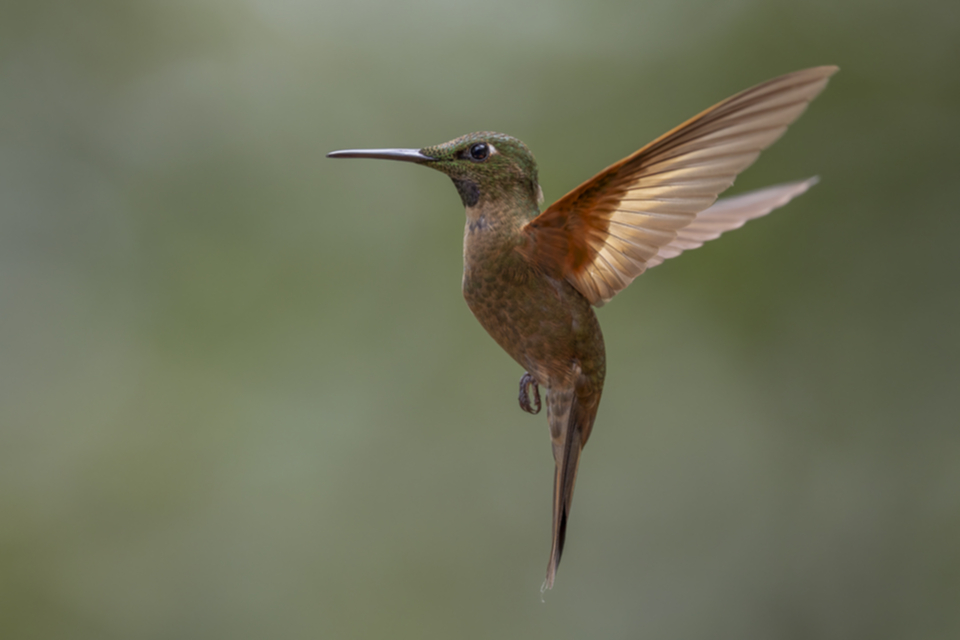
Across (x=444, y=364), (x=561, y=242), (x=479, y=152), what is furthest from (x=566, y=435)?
(x=444, y=364)

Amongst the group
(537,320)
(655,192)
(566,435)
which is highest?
(655,192)

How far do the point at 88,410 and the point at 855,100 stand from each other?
303 cm

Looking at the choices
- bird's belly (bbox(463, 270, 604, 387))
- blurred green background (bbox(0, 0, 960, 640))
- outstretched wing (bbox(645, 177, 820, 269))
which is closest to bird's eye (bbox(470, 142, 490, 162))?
bird's belly (bbox(463, 270, 604, 387))

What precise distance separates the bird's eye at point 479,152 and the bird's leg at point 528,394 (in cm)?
27

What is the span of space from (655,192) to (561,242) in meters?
0.11

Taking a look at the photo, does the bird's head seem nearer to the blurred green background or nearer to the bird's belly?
the bird's belly

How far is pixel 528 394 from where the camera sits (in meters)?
1.01

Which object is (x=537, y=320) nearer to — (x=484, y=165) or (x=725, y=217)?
(x=484, y=165)

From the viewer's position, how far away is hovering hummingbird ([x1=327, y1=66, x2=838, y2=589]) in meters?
0.71

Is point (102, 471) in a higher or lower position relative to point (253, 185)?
lower

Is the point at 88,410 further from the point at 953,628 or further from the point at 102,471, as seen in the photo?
the point at 953,628

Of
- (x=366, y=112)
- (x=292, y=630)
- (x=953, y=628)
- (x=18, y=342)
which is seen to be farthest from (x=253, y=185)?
(x=953, y=628)

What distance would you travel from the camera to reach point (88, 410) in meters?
2.95

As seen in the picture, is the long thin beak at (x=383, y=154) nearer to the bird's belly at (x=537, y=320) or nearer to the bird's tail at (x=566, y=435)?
the bird's belly at (x=537, y=320)
